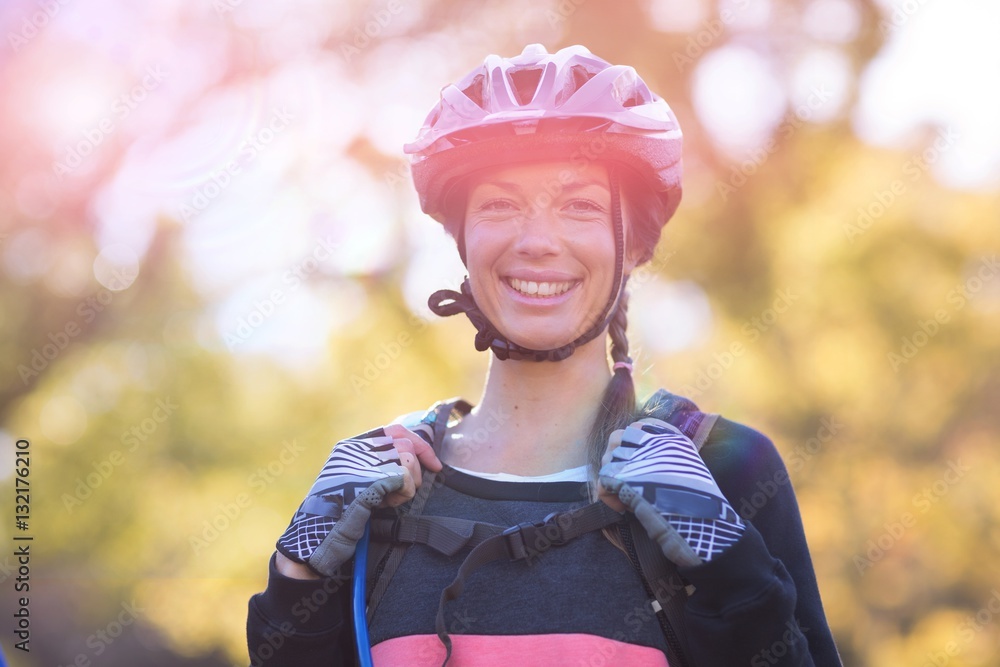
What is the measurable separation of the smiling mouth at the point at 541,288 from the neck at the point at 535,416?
9.7 inches

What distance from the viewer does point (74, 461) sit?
13180 millimetres

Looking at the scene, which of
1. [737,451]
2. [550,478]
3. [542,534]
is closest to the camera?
[542,534]

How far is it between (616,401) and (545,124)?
1009 millimetres

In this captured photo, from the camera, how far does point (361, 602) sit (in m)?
Answer: 3.30

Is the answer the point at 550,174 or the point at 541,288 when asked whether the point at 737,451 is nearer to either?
the point at 541,288

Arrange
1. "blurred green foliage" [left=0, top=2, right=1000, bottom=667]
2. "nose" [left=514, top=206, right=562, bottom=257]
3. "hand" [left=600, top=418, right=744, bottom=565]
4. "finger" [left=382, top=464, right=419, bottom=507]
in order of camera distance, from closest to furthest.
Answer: "hand" [left=600, top=418, right=744, bottom=565] → "finger" [left=382, top=464, right=419, bottom=507] → "nose" [left=514, top=206, right=562, bottom=257] → "blurred green foliage" [left=0, top=2, right=1000, bottom=667]

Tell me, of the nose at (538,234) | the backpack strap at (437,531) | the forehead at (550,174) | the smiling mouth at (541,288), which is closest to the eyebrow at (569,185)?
the forehead at (550,174)

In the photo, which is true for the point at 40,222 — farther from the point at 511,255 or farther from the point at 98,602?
the point at 511,255

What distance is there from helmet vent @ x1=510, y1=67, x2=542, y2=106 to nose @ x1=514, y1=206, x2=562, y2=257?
653 millimetres

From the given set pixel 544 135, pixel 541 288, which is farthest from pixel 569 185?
pixel 541 288

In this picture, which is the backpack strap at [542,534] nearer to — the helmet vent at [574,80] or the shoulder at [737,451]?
the shoulder at [737,451]

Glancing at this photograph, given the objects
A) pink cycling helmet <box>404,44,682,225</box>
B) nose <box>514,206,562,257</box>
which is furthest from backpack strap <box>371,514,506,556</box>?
pink cycling helmet <box>404,44,682,225</box>

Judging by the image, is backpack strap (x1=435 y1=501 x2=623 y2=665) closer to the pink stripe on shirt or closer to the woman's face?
the pink stripe on shirt

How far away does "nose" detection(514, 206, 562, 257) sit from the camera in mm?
3572
